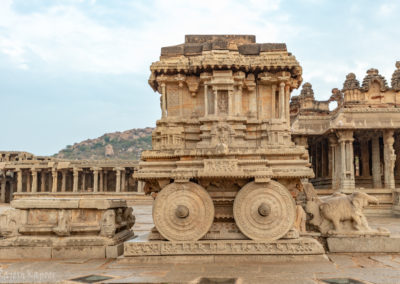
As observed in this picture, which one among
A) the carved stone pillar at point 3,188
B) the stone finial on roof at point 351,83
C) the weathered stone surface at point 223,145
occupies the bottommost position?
the carved stone pillar at point 3,188

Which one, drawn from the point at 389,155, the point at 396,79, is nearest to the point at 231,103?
the point at 389,155

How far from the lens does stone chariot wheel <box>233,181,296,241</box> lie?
23.4ft

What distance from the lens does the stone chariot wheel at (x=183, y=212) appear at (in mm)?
7227

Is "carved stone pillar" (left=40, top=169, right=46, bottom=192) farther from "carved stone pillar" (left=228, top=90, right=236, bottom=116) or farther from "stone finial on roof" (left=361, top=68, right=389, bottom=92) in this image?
"carved stone pillar" (left=228, top=90, right=236, bottom=116)

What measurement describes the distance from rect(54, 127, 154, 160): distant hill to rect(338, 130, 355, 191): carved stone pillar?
79016 millimetres

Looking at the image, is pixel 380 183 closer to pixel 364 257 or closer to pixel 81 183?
pixel 364 257

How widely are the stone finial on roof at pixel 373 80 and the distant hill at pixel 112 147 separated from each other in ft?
253

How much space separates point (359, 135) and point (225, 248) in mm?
24869

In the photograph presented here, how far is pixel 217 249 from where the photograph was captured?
23.1 feet

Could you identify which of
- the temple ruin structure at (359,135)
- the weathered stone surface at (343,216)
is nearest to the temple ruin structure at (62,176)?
the temple ruin structure at (359,135)

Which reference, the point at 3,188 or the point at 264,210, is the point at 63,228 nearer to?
the point at 264,210

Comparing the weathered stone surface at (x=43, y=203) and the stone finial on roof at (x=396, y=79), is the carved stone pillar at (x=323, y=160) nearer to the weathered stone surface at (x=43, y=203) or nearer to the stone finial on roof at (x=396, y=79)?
the stone finial on roof at (x=396, y=79)

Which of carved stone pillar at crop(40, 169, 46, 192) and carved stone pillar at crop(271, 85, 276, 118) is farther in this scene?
carved stone pillar at crop(40, 169, 46, 192)

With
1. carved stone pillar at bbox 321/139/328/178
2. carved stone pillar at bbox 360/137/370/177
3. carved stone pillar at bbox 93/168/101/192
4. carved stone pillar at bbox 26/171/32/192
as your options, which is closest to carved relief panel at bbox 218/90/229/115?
carved stone pillar at bbox 321/139/328/178
